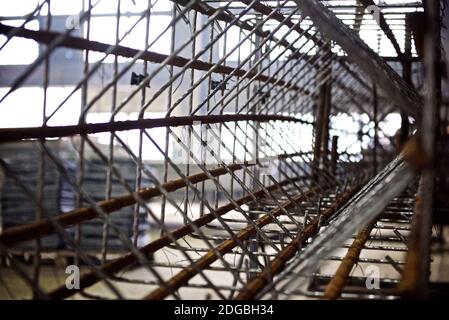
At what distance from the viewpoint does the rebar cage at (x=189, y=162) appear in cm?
247

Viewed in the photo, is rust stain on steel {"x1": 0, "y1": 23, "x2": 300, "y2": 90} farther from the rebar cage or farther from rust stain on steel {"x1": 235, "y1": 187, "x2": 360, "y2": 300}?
rust stain on steel {"x1": 235, "y1": 187, "x2": 360, "y2": 300}

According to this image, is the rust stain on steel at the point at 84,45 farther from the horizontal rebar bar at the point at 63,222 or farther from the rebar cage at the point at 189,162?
the horizontal rebar bar at the point at 63,222

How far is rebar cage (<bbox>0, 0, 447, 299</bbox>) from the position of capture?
247cm

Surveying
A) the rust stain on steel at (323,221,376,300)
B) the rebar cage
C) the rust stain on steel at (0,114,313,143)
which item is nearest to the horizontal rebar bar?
the rebar cage

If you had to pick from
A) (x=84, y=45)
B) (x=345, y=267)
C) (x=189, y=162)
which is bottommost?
(x=345, y=267)

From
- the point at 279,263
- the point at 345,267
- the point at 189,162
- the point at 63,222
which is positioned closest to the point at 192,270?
the point at 279,263

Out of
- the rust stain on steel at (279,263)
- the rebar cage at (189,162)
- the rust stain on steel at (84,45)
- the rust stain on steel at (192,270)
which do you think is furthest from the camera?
the rust stain on steel at (279,263)

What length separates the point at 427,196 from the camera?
1.91m

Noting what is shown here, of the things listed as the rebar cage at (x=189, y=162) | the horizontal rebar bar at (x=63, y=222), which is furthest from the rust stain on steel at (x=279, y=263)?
the horizontal rebar bar at (x=63, y=222)

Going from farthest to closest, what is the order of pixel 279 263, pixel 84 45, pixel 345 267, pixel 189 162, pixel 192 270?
pixel 189 162 < pixel 279 263 < pixel 345 267 < pixel 192 270 < pixel 84 45

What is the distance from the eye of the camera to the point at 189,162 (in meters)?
4.73

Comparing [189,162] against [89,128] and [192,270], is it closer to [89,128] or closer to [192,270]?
[192,270]

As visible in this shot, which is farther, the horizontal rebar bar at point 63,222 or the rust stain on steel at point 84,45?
the horizontal rebar bar at point 63,222
